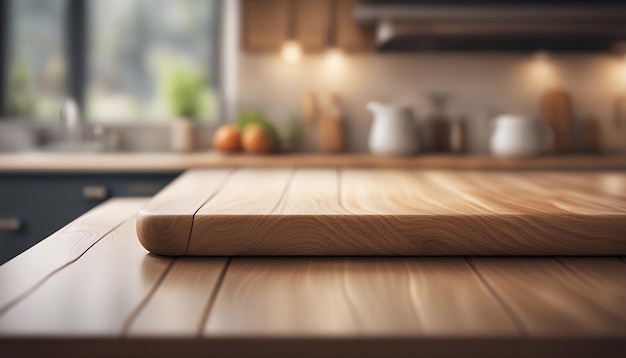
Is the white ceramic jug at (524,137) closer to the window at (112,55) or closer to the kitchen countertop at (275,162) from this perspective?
the kitchen countertop at (275,162)

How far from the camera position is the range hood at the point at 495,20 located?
10.6ft

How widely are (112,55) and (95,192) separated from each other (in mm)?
1186

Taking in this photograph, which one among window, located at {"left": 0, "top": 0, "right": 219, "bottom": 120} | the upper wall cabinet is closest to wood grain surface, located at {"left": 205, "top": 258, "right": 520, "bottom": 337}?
the upper wall cabinet

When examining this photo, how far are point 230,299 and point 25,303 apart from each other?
277 millimetres

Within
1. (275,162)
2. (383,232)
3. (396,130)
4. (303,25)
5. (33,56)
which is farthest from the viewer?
(33,56)

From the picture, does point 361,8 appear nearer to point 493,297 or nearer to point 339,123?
point 339,123

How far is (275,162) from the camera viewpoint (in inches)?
133

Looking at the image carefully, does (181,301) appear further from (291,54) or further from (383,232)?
(291,54)

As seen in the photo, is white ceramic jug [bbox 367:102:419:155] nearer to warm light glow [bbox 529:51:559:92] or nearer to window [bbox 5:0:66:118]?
warm light glow [bbox 529:51:559:92]

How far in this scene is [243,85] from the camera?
3.95 metres

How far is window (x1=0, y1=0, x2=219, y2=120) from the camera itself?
4113 millimetres

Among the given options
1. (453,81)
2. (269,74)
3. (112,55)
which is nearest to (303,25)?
(269,74)

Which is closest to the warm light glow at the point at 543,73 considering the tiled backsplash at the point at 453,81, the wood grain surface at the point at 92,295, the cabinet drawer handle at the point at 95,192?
the tiled backsplash at the point at 453,81

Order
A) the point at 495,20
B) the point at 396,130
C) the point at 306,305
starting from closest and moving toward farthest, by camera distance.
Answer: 1. the point at 306,305
2. the point at 495,20
3. the point at 396,130
